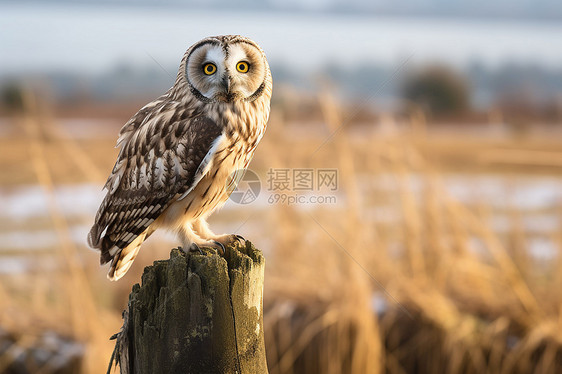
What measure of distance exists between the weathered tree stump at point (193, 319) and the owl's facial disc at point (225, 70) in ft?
2.09

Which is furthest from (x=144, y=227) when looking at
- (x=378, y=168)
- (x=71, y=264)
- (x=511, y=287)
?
(x=511, y=287)

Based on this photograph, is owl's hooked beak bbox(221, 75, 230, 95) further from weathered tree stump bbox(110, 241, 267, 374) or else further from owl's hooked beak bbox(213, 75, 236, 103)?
weathered tree stump bbox(110, 241, 267, 374)

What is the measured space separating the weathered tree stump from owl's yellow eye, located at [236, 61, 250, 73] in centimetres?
70

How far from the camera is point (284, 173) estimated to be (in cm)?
318

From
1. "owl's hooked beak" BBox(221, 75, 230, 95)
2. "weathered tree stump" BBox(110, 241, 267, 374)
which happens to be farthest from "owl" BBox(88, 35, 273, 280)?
"weathered tree stump" BBox(110, 241, 267, 374)

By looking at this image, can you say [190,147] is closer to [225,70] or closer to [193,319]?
[225,70]

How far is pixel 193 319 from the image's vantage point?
1.37 m

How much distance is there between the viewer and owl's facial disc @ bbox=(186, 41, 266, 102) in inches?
70.0

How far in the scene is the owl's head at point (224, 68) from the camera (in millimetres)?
1777

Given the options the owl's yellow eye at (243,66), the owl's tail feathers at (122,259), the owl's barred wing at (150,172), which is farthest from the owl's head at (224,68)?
the owl's tail feathers at (122,259)

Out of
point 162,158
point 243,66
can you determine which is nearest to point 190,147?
point 162,158

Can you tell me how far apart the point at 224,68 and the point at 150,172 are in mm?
442

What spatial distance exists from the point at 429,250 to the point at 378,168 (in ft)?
2.02

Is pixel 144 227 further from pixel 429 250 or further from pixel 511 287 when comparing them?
pixel 511 287
